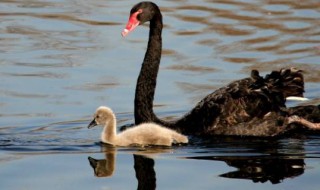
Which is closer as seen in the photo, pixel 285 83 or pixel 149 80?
pixel 285 83

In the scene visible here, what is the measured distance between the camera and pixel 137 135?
807cm

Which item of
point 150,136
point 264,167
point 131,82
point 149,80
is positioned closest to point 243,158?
point 264,167

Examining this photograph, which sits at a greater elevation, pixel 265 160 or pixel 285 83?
pixel 285 83

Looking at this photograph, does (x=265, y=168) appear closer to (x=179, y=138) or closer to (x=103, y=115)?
(x=179, y=138)

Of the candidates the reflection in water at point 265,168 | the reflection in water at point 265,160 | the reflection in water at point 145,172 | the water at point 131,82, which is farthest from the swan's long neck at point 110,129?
the reflection in water at point 265,168

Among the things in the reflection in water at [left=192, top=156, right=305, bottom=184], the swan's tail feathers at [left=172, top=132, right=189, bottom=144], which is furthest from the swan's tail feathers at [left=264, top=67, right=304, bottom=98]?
the reflection in water at [left=192, top=156, right=305, bottom=184]

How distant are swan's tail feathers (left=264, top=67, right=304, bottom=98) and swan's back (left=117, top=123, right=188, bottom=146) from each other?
0.94 metres

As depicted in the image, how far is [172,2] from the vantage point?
1512 centimetres

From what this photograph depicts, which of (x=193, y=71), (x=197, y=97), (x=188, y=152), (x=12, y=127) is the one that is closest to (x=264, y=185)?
(x=188, y=152)

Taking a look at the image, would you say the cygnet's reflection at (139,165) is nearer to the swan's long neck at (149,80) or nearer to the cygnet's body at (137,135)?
the cygnet's body at (137,135)

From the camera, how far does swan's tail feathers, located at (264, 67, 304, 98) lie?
8.60 m

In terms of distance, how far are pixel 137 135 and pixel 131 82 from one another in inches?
97.0

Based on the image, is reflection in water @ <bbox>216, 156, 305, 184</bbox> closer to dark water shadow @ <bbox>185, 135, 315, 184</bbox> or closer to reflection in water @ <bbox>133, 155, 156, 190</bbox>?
dark water shadow @ <bbox>185, 135, 315, 184</bbox>

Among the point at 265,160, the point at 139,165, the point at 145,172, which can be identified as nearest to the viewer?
the point at 145,172
